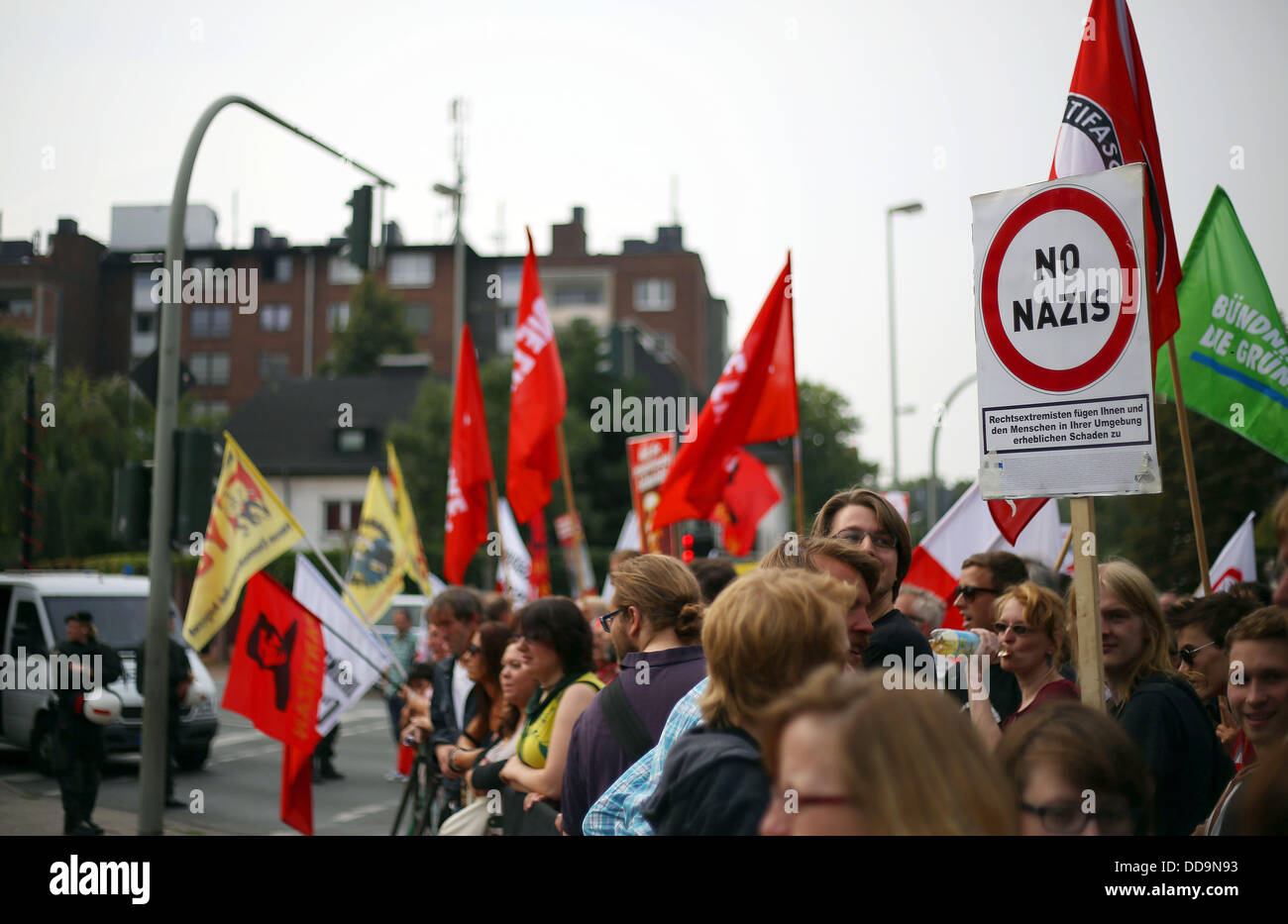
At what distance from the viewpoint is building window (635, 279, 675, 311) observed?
63781mm

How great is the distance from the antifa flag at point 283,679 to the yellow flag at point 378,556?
394 cm

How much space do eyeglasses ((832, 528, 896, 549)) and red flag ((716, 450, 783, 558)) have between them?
26.6ft

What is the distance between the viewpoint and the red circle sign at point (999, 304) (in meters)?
3.27

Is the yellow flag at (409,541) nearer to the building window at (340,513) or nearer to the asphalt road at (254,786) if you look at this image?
the asphalt road at (254,786)

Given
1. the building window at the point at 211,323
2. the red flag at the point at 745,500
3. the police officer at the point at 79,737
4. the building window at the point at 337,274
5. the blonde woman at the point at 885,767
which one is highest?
the building window at the point at 337,274

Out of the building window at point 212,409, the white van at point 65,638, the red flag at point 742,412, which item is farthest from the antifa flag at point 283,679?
the building window at point 212,409

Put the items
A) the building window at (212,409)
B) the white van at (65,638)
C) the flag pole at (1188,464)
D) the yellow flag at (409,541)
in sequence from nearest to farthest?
the flag pole at (1188,464)
the yellow flag at (409,541)
the white van at (65,638)
the building window at (212,409)

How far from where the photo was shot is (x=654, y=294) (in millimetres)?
64000

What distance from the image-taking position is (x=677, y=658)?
148 inches

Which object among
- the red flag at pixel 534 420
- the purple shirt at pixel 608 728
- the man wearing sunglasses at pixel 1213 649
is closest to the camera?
the purple shirt at pixel 608 728

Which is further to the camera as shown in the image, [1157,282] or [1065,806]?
[1157,282]
